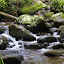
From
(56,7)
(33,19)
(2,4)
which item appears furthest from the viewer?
(56,7)

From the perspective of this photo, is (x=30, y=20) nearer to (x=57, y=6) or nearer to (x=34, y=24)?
(x=34, y=24)

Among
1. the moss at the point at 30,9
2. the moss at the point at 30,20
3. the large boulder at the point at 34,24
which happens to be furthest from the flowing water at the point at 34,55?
the moss at the point at 30,9

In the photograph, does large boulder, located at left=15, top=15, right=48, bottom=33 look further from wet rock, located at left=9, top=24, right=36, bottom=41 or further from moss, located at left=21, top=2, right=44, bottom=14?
moss, located at left=21, top=2, right=44, bottom=14

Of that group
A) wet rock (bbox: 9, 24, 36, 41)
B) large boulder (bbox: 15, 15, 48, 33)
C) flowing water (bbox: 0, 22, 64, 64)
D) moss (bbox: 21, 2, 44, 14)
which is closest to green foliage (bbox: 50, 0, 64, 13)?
moss (bbox: 21, 2, 44, 14)

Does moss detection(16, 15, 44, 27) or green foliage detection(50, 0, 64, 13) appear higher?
green foliage detection(50, 0, 64, 13)

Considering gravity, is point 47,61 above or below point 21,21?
below

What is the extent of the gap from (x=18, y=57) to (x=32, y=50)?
5.56 ft

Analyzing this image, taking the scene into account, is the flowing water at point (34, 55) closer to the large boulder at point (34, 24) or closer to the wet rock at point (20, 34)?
the wet rock at point (20, 34)

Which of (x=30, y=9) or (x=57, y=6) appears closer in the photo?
(x=30, y=9)

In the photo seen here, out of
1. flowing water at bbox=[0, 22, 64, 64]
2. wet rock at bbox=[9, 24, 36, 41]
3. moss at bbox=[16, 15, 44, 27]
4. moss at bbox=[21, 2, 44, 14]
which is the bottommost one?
flowing water at bbox=[0, 22, 64, 64]

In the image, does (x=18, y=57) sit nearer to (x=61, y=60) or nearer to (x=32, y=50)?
(x=61, y=60)

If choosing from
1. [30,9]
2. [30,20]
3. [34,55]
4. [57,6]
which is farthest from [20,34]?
[57,6]

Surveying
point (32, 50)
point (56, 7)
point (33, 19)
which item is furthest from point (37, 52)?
point (56, 7)

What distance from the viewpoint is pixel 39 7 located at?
12.1 metres
